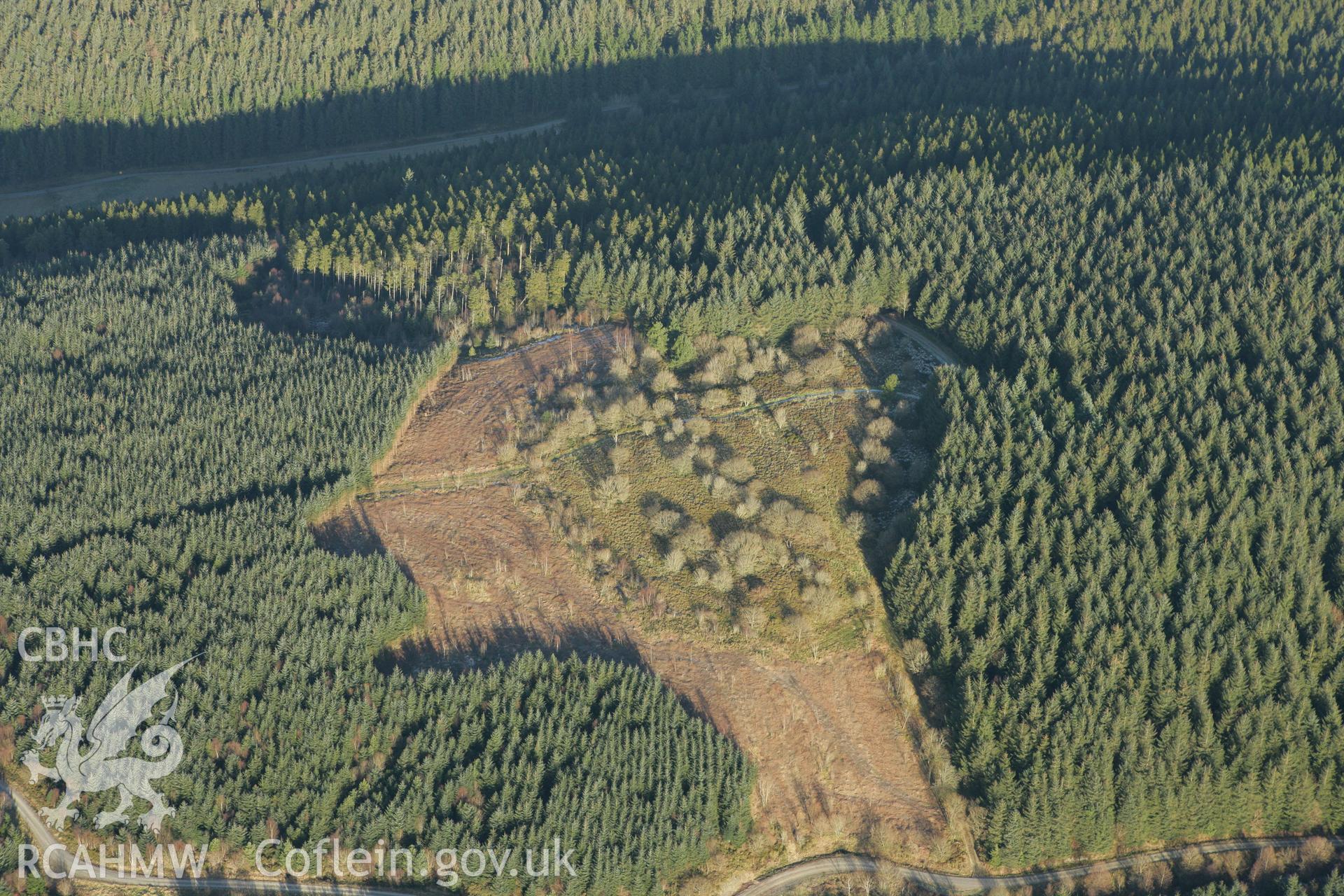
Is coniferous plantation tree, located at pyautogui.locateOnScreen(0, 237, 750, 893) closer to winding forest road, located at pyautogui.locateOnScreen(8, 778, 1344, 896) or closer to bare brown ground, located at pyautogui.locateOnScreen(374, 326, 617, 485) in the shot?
winding forest road, located at pyautogui.locateOnScreen(8, 778, 1344, 896)

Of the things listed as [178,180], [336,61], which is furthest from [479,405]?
[336,61]

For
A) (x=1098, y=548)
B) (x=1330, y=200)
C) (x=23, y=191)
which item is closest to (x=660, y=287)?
(x=1098, y=548)

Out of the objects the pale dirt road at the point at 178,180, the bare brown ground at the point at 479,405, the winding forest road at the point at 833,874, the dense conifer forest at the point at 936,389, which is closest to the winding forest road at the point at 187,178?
the pale dirt road at the point at 178,180

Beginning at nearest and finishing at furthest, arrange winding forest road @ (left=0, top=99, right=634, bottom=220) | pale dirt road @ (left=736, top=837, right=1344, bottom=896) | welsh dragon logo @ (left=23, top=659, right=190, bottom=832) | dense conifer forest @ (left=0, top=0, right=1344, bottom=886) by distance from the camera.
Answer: welsh dragon logo @ (left=23, top=659, right=190, bottom=832)
pale dirt road @ (left=736, top=837, right=1344, bottom=896)
dense conifer forest @ (left=0, top=0, right=1344, bottom=886)
winding forest road @ (left=0, top=99, right=634, bottom=220)

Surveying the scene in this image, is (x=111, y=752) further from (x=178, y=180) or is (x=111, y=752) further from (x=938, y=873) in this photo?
(x=178, y=180)

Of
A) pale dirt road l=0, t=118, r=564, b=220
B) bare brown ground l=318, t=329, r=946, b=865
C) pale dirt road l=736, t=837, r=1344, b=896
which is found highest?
pale dirt road l=0, t=118, r=564, b=220

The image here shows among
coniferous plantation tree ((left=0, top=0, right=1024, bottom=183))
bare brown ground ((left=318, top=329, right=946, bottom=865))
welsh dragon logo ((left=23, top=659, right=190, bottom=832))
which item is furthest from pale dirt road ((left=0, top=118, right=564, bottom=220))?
welsh dragon logo ((left=23, top=659, right=190, bottom=832))
